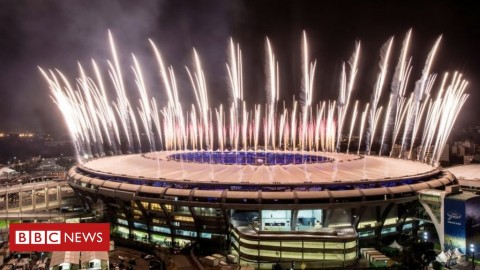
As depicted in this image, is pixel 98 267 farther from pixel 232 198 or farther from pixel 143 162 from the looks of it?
pixel 143 162

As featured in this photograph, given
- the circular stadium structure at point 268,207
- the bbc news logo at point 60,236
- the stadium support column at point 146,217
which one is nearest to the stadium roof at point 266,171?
the circular stadium structure at point 268,207

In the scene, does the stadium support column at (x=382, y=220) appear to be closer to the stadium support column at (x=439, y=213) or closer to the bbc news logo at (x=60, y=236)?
the stadium support column at (x=439, y=213)

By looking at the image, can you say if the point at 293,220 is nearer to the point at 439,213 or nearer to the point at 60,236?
the point at 439,213

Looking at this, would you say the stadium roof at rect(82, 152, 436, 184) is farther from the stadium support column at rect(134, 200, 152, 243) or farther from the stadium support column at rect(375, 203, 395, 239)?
the stadium support column at rect(134, 200, 152, 243)

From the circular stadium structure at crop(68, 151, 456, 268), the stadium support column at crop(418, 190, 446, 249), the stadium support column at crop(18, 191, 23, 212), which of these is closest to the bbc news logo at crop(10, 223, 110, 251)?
the circular stadium structure at crop(68, 151, 456, 268)

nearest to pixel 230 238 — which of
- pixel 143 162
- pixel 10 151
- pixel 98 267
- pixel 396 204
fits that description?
pixel 98 267
